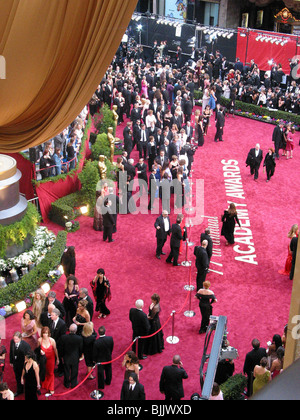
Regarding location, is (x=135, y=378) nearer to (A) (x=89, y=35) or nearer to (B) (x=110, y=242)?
(A) (x=89, y=35)

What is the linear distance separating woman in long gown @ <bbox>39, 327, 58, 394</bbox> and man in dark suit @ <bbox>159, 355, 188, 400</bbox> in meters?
1.77

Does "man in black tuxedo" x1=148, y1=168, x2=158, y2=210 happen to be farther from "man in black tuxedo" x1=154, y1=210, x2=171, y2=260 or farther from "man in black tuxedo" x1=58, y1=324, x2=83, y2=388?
"man in black tuxedo" x1=58, y1=324, x2=83, y2=388

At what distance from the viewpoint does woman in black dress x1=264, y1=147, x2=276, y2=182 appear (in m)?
16.9

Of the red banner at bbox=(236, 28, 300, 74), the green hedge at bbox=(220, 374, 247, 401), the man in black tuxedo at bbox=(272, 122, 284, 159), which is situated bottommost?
the green hedge at bbox=(220, 374, 247, 401)

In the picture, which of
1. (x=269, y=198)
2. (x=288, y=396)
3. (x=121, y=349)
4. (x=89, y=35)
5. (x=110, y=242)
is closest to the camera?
(x=288, y=396)

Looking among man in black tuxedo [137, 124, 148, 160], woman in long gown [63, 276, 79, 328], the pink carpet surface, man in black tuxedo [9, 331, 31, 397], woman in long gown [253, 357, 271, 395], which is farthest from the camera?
man in black tuxedo [137, 124, 148, 160]

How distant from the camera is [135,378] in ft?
24.4

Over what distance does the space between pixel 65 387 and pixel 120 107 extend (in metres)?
15.4

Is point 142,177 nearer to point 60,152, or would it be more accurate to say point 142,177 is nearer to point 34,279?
point 60,152

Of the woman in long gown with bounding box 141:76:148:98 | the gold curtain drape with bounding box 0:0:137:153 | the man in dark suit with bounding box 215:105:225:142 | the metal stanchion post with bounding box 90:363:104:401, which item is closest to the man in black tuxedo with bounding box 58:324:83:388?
the metal stanchion post with bounding box 90:363:104:401

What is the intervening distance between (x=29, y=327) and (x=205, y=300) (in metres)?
3.10

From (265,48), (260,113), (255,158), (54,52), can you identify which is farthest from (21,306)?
(265,48)

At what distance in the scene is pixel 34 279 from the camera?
11.3 m
